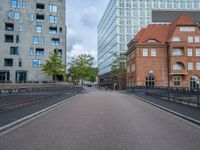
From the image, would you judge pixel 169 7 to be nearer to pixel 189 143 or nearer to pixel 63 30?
pixel 63 30

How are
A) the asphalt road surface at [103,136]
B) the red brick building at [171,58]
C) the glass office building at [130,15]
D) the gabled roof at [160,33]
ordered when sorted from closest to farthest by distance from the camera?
the asphalt road surface at [103,136] < the red brick building at [171,58] < the gabled roof at [160,33] < the glass office building at [130,15]

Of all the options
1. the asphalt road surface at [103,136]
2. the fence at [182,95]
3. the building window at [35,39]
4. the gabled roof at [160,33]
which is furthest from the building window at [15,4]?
the asphalt road surface at [103,136]

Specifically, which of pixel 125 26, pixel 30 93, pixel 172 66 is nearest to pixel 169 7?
pixel 125 26

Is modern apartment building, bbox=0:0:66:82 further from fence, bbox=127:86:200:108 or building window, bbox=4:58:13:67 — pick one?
fence, bbox=127:86:200:108

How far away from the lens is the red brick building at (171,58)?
5656 cm

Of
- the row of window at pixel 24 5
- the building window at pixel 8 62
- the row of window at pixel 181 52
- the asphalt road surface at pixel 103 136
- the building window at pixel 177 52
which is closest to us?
the asphalt road surface at pixel 103 136

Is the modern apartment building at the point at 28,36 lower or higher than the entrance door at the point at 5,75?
higher

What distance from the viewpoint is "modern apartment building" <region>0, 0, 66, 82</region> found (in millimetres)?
57594

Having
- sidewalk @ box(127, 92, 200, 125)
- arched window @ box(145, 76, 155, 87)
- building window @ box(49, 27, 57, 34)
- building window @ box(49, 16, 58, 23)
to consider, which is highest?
building window @ box(49, 16, 58, 23)

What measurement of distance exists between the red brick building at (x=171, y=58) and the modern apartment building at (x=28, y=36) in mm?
19012

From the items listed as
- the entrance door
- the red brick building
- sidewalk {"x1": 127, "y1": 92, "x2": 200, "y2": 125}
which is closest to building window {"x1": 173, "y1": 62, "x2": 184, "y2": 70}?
the red brick building

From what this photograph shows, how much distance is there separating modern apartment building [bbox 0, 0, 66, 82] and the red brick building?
749 inches

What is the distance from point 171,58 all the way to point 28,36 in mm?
32808

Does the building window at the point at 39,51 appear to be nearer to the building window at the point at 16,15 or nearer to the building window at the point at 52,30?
the building window at the point at 52,30
